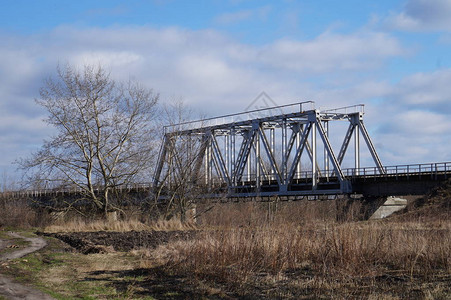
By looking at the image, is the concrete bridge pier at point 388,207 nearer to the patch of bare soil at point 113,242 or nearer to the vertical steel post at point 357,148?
the vertical steel post at point 357,148

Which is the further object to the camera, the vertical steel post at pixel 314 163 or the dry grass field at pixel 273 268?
the vertical steel post at pixel 314 163

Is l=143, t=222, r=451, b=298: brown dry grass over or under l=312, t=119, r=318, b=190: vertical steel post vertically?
under

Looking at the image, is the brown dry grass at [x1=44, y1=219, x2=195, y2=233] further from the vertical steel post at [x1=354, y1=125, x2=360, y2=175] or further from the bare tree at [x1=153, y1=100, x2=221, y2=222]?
the vertical steel post at [x1=354, y1=125, x2=360, y2=175]

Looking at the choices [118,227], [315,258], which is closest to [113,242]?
[118,227]

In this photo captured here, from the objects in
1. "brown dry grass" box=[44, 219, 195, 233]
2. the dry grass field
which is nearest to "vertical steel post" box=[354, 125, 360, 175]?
"brown dry grass" box=[44, 219, 195, 233]

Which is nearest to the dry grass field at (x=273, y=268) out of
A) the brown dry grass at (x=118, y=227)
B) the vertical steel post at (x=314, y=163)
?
the brown dry grass at (x=118, y=227)

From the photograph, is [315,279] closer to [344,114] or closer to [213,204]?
[213,204]

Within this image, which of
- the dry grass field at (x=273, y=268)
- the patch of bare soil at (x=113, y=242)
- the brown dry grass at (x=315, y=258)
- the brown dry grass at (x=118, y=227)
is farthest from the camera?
the brown dry grass at (x=118, y=227)

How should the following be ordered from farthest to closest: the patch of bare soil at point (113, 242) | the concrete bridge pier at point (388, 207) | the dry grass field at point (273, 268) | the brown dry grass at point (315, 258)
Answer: the concrete bridge pier at point (388, 207)
the patch of bare soil at point (113, 242)
the brown dry grass at point (315, 258)
the dry grass field at point (273, 268)

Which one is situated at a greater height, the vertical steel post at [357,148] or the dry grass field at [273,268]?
the vertical steel post at [357,148]

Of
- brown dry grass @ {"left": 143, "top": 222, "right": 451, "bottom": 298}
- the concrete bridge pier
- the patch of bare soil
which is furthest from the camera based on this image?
the concrete bridge pier

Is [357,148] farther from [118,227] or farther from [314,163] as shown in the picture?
[118,227]

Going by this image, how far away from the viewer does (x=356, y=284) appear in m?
12.7

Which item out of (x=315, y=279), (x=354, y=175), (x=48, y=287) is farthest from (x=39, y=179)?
(x=354, y=175)
